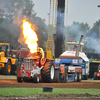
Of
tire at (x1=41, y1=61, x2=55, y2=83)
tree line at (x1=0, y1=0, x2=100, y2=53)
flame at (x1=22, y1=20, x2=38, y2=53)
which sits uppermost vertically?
tree line at (x1=0, y1=0, x2=100, y2=53)

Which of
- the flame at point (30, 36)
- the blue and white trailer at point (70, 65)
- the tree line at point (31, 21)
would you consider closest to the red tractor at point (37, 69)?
the flame at point (30, 36)

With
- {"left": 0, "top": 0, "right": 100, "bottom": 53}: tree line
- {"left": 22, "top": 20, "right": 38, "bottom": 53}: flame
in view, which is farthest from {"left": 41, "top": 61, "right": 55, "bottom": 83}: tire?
{"left": 0, "top": 0, "right": 100, "bottom": 53}: tree line

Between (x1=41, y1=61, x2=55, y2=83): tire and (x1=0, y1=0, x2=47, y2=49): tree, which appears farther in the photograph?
(x1=0, y1=0, x2=47, y2=49): tree

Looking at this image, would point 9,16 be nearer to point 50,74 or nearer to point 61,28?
point 61,28

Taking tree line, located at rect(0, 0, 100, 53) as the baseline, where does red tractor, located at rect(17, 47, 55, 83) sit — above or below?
below

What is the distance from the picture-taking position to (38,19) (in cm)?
4778

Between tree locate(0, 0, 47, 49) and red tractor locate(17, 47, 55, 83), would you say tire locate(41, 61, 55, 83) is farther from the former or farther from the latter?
tree locate(0, 0, 47, 49)

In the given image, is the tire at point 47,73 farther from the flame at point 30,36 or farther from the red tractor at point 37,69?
the flame at point 30,36

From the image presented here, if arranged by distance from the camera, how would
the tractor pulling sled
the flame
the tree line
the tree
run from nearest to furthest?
1. the tractor pulling sled
2. the flame
3. the tree line
4. the tree

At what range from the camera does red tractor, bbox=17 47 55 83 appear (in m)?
22.4

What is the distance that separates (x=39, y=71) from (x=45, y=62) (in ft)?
4.19

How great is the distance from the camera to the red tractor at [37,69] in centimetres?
2242

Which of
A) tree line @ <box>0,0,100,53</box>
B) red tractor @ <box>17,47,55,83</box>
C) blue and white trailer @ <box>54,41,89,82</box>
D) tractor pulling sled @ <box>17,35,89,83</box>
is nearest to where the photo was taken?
red tractor @ <box>17,47,55,83</box>

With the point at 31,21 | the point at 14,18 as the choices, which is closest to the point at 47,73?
the point at 14,18
